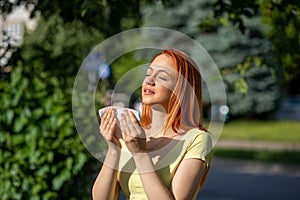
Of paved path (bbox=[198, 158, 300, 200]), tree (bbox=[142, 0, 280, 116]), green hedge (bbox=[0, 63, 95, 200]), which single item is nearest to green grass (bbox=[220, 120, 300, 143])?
tree (bbox=[142, 0, 280, 116])

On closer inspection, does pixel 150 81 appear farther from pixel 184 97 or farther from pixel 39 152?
pixel 39 152

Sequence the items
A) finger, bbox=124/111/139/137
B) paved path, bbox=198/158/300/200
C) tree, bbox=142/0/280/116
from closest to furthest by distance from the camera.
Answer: finger, bbox=124/111/139/137 → paved path, bbox=198/158/300/200 → tree, bbox=142/0/280/116

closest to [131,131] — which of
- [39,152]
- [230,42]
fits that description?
[39,152]

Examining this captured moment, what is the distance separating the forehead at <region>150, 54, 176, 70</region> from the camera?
2.76 metres

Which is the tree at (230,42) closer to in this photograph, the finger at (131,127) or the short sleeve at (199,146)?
the short sleeve at (199,146)

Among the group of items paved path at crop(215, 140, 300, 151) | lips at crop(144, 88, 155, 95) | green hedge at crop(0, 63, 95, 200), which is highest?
lips at crop(144, 88, 155, 95)

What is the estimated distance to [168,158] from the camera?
2.74m

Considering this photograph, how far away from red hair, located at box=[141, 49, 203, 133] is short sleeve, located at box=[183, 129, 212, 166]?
0.04m

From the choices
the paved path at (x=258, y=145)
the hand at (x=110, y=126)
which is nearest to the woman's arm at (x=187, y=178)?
the hand at (x=110, y=126)

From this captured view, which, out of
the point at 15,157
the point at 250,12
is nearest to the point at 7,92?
the point at 15,157

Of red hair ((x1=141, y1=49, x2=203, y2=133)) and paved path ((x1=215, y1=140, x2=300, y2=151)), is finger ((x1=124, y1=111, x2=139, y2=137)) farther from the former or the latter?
paved path ((x1=215, y1=140, x2=300, y2=151))

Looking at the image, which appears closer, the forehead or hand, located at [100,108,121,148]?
hand, located at [100,108,121,148]

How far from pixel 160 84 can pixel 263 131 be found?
23.8 metres

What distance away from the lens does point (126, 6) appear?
7.01 m
